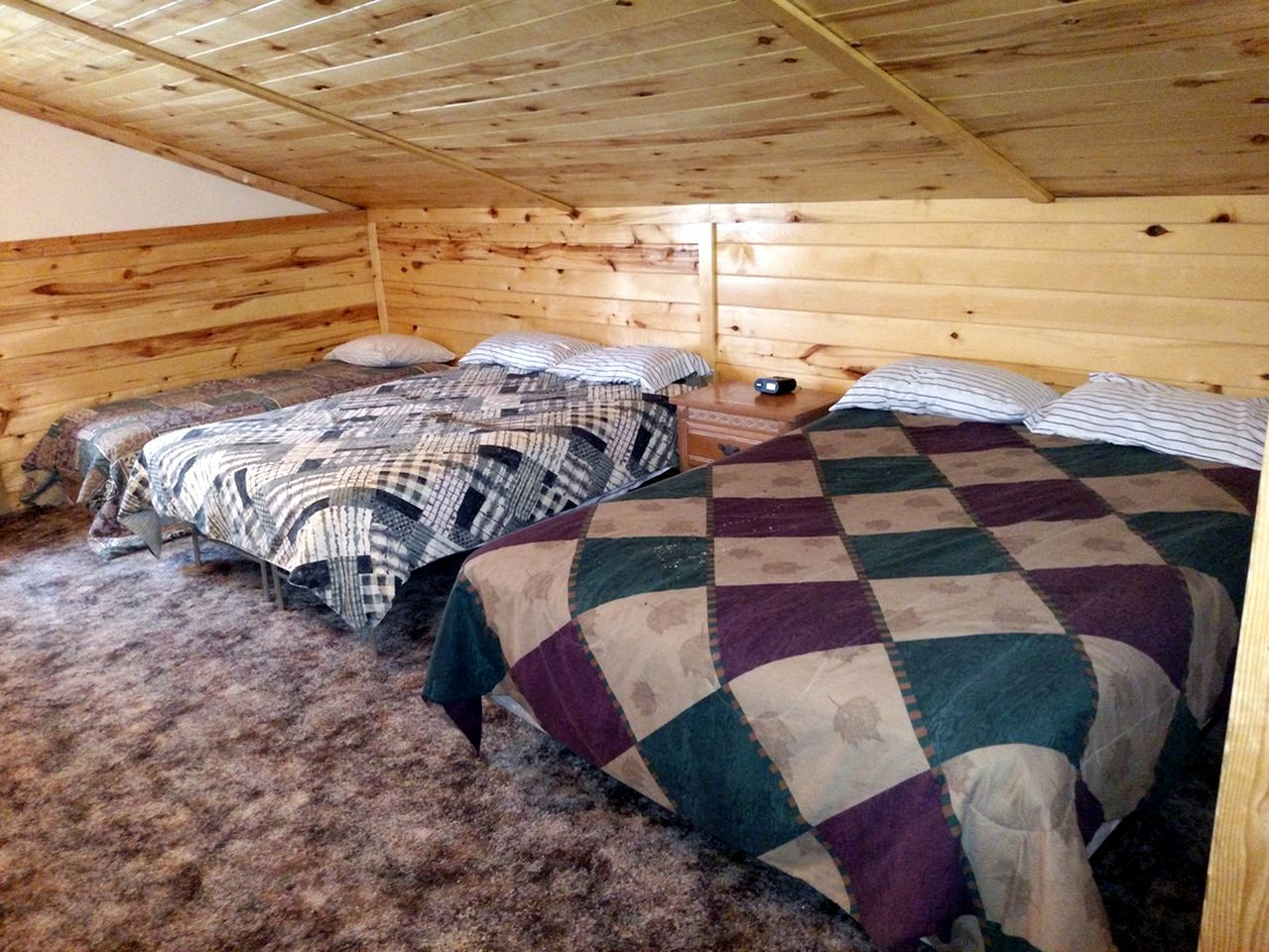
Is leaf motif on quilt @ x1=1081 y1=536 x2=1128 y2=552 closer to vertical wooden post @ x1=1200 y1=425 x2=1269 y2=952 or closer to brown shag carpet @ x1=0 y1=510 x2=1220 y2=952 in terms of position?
brown shag carpet @ x1=0 y1=510 x2=1220 y2=952

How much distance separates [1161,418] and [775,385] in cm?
131

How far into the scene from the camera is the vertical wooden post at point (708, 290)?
372cm

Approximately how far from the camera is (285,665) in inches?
108

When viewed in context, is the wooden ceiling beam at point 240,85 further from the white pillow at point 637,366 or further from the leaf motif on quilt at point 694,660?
the leaf motif on quilt at point 694,660

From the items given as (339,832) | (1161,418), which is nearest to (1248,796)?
(339,832)

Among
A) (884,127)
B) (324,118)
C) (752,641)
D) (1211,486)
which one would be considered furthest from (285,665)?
(1211,486)

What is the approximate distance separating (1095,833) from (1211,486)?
1076 mm

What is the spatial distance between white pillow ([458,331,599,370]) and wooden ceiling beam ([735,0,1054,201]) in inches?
75.6

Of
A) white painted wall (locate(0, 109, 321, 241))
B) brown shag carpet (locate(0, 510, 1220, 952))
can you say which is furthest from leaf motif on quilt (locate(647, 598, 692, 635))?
white painted wall (locate(0, 109, 321, 241))

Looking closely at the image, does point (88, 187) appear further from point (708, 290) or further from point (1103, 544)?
point (1103, 544)

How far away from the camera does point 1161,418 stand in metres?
2.51

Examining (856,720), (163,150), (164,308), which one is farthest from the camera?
(164,308)

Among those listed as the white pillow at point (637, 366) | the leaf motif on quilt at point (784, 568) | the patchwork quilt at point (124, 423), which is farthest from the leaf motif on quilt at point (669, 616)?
the patchwork quilt at point (124, 423)

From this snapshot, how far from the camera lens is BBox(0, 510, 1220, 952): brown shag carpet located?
1.75 metres
